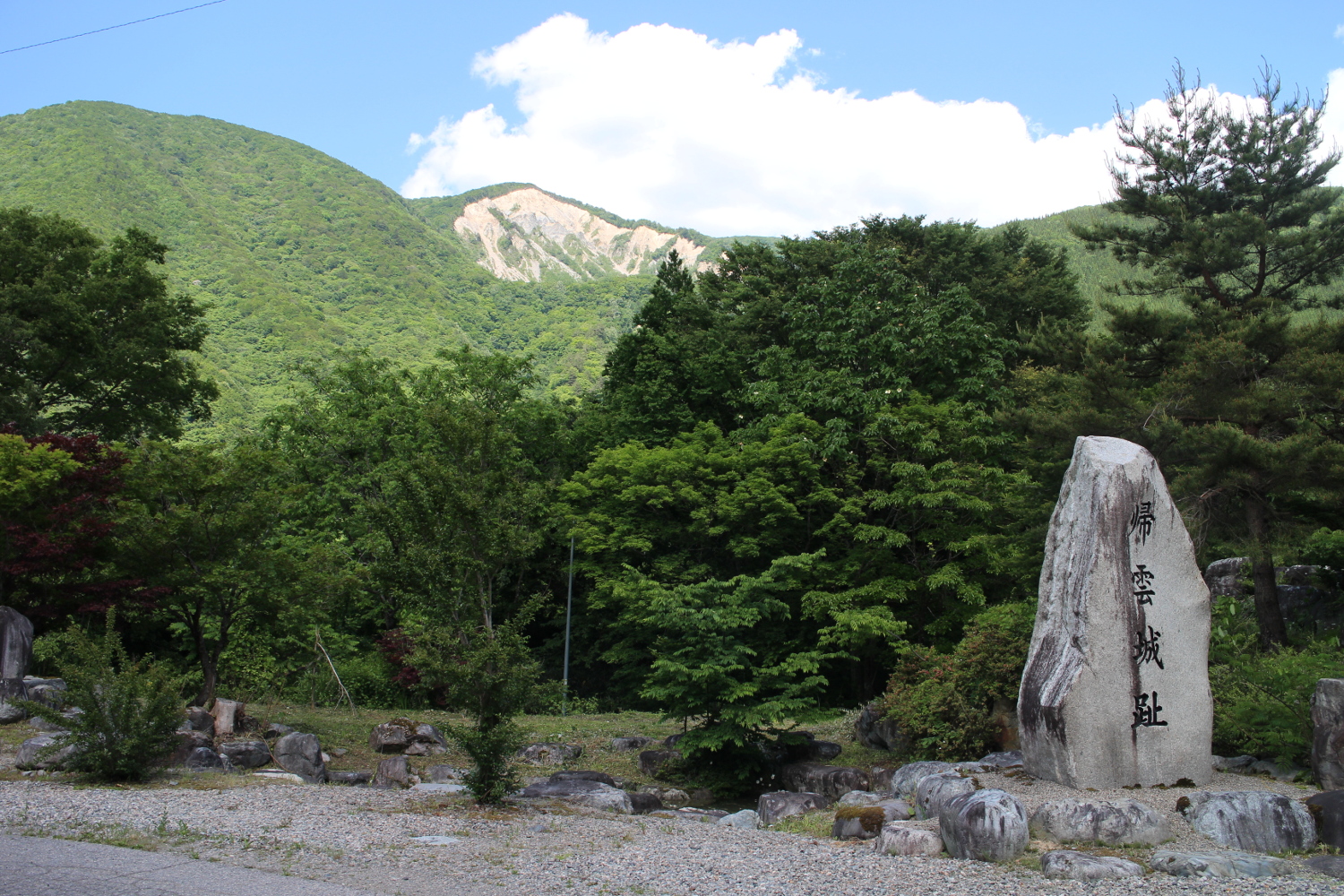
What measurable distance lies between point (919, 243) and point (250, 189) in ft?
266

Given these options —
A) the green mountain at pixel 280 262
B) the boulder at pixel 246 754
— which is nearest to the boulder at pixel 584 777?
the boulder at pixel 246 754

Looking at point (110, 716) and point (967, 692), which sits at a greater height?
point (110, 716)

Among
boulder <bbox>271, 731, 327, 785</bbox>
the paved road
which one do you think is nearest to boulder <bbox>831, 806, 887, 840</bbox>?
the paved road

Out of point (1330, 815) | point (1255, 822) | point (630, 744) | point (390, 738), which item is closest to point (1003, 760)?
point (1255, 822)

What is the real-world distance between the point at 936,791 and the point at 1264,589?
7098 millimetres

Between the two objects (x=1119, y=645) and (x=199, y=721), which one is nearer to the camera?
(x=1119, y=645)

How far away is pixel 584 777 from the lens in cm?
1249

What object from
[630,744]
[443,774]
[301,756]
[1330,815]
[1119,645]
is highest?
[1119,645]

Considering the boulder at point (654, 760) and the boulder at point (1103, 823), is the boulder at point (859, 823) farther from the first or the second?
the boulder at point (654, 760)

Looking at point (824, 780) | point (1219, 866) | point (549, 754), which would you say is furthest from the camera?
point (549, 754)

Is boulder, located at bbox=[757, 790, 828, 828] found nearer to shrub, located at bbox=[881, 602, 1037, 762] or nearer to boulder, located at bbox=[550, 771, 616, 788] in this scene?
shrub, located at bbox=[881, 602, 1037, 762]

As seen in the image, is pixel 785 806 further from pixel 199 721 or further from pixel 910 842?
pixel 199 721

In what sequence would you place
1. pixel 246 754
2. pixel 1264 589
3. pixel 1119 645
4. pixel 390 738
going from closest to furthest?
1. pixel 1119 645
2. pixel 246 754
3. pixel 1264 589
4. pixel 390 738

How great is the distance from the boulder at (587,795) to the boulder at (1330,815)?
22.4ft
